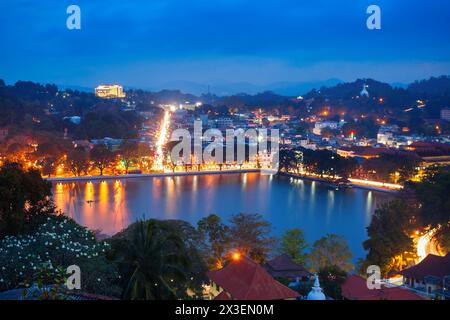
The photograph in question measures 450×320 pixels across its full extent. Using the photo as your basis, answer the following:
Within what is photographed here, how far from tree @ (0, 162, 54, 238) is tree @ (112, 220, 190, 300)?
1.05 m

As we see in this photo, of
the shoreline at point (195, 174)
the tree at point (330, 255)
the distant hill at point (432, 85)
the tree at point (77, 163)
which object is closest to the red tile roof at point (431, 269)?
the tree at point (330, 255)

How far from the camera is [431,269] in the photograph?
431 centimetres

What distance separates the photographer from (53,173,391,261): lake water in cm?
785

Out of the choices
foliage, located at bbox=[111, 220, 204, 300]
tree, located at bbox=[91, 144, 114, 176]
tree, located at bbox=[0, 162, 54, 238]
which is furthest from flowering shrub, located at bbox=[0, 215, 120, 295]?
tree, located at bbox=[91, 144, 114, 176]

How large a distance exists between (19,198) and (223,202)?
6362 millimetres

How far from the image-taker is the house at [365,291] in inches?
131

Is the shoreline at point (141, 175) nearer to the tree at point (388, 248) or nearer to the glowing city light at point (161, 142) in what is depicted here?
the glowing city light at point (161, 142)

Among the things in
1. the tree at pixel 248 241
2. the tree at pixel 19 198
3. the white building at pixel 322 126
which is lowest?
the tree at pixel 248 241

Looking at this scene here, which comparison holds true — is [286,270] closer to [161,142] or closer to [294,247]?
[294,247]

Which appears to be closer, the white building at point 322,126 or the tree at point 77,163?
the tree at point 77,163

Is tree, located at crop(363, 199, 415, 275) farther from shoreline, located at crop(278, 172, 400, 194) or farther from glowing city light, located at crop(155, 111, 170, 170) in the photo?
glowing city light, located at crop(155, 111, 170, 170)

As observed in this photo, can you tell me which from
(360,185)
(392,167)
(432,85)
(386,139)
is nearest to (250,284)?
(360,185)

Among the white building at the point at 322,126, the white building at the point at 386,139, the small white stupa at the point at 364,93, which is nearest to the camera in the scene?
the white building at the point at 386,139

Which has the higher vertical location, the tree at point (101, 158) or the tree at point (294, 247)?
the tree at point (101, 158)
